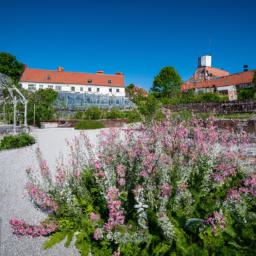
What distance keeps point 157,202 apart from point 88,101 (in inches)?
1240

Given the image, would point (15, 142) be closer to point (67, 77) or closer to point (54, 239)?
point (54, 239)

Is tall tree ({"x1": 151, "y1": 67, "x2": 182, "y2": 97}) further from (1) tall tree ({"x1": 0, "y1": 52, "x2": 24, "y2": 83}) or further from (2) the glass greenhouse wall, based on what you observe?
(1) tall tree ({"x1": 0, "y1": 52, "x2": 24, "y2": 83})

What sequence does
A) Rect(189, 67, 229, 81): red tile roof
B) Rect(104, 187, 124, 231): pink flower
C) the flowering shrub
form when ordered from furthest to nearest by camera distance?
Rect(189, 67, 229, 81): red tile roof < the flowering shrub < Rect(104, 187, 124, 231): pink flower

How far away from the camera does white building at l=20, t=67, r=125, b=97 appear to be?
47188 millimetres

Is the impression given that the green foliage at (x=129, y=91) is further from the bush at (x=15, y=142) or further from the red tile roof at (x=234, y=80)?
the bush at (x=15, y=142)

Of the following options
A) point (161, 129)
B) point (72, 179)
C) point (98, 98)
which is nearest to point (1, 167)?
point (72, 179)

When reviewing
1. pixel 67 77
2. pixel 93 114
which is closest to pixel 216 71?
pixel 67 77

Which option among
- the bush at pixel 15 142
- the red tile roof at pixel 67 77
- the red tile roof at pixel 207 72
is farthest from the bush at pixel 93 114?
the red tile roof at pixel 207 72

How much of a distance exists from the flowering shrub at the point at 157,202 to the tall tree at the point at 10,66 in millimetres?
50350

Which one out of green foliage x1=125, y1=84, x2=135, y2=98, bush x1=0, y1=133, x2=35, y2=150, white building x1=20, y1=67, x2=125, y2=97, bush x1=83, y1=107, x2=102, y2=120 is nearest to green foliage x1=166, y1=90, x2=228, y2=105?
bush x1=83, y1=107, x2=102, y2=120

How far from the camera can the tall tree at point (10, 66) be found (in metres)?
48.0

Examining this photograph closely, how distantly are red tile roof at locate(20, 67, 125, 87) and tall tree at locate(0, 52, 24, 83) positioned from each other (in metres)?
3.13

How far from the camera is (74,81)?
49.3 metres

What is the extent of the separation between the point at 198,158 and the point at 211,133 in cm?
39
